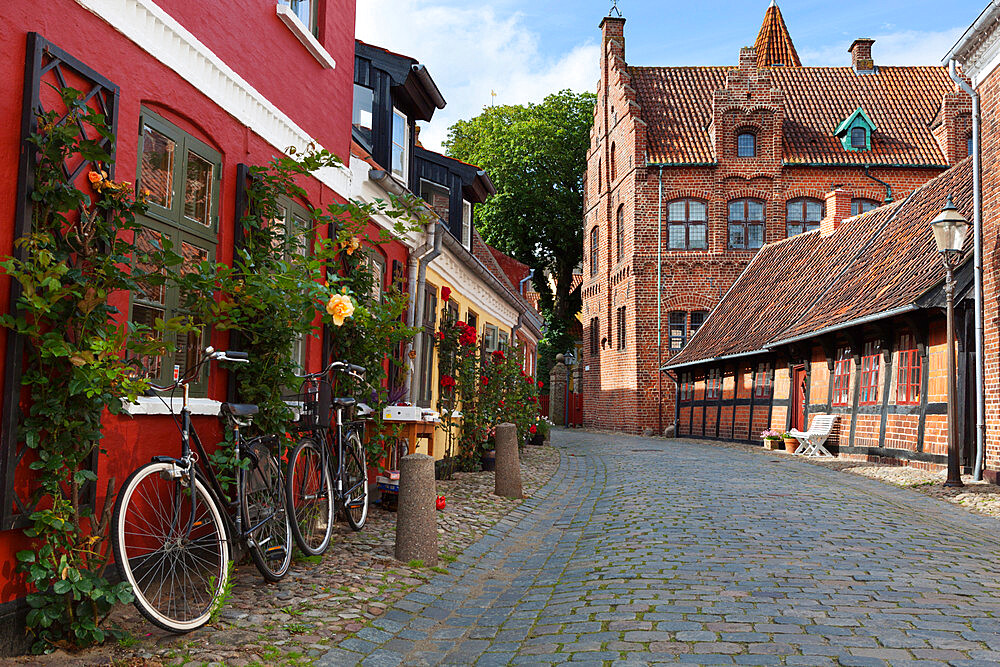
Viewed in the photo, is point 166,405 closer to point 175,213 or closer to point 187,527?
point 187,527

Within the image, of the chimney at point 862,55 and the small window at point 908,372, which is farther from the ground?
the chimney at point 862,55

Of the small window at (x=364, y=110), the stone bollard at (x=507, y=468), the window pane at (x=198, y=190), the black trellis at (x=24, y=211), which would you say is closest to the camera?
the black trellis at (x=24, y=211)

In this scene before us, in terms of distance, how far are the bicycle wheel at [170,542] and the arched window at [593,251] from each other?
108ft

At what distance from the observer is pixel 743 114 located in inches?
1242

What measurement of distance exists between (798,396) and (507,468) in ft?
41.4

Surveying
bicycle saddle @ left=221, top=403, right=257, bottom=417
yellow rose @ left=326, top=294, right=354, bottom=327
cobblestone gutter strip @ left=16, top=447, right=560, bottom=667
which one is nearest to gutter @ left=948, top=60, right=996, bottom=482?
cobblestone gutter strip @ left=16, top=447, right=560, bottom=667

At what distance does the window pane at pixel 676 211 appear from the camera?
31.6 meters

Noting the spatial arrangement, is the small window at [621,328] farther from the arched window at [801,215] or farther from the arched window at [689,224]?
the arched window at [801,215]

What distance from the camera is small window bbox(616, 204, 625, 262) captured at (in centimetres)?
3316

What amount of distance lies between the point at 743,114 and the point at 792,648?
29.9 m

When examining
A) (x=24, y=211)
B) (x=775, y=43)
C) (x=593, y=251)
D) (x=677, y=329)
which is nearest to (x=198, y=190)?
(x=24, y=211)

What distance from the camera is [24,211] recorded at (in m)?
3.71

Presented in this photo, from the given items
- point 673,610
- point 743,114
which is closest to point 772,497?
point 673,610

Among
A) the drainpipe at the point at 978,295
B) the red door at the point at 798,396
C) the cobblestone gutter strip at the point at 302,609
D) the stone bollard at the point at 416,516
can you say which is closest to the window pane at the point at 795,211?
the red door at the point at 798,396
